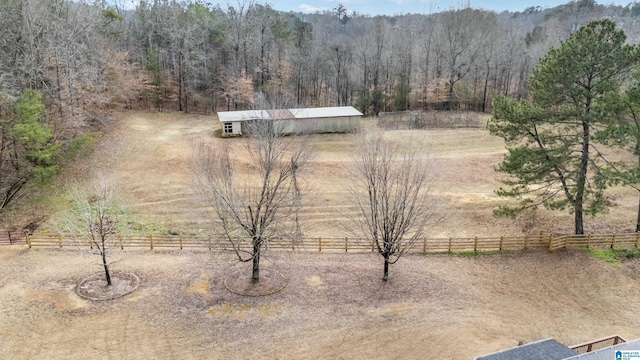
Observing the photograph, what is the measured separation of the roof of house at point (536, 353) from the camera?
10500mm

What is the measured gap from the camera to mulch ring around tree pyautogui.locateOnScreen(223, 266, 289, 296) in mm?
16281

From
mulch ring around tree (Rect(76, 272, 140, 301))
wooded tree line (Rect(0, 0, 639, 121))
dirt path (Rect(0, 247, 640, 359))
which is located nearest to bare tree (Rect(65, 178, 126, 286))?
mulch ring around tree (Rect(76, 272, 140, 301))

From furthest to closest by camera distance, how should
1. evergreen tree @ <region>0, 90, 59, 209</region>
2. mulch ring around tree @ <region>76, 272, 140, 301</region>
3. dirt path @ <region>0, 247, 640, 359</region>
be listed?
evergreen tree @ <region>0, 90, 59, 209</region> → mulch ring around tree @ <region>76, 272, 140, 301</region> → dirt path @ <region>0, 247, 640, 359</region>

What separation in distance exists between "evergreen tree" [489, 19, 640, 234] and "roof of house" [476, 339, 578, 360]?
9.01 m

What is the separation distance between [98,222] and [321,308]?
10136 mm

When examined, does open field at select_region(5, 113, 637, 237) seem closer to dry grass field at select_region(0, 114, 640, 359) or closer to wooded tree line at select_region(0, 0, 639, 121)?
dry grass field at select_region(0, 114, 640, 359)

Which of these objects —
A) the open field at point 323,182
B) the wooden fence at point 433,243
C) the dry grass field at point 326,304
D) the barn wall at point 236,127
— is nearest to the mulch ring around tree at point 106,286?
the dry grass field at point 326,304

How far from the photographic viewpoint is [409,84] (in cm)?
4831

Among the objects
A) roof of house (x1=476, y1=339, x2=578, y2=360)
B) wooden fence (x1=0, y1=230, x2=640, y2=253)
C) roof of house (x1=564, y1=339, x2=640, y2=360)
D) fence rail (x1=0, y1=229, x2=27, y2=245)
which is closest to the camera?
roof of house (x1=564, y1=339, x2=640, y2=360)

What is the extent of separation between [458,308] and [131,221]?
641 inches

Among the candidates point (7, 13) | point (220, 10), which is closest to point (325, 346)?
point (7, 13)

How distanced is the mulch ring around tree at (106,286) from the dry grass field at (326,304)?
375 mm

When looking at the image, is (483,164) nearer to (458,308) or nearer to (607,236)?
(607,236)

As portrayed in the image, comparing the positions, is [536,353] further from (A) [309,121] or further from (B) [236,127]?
(B) [236,127]
